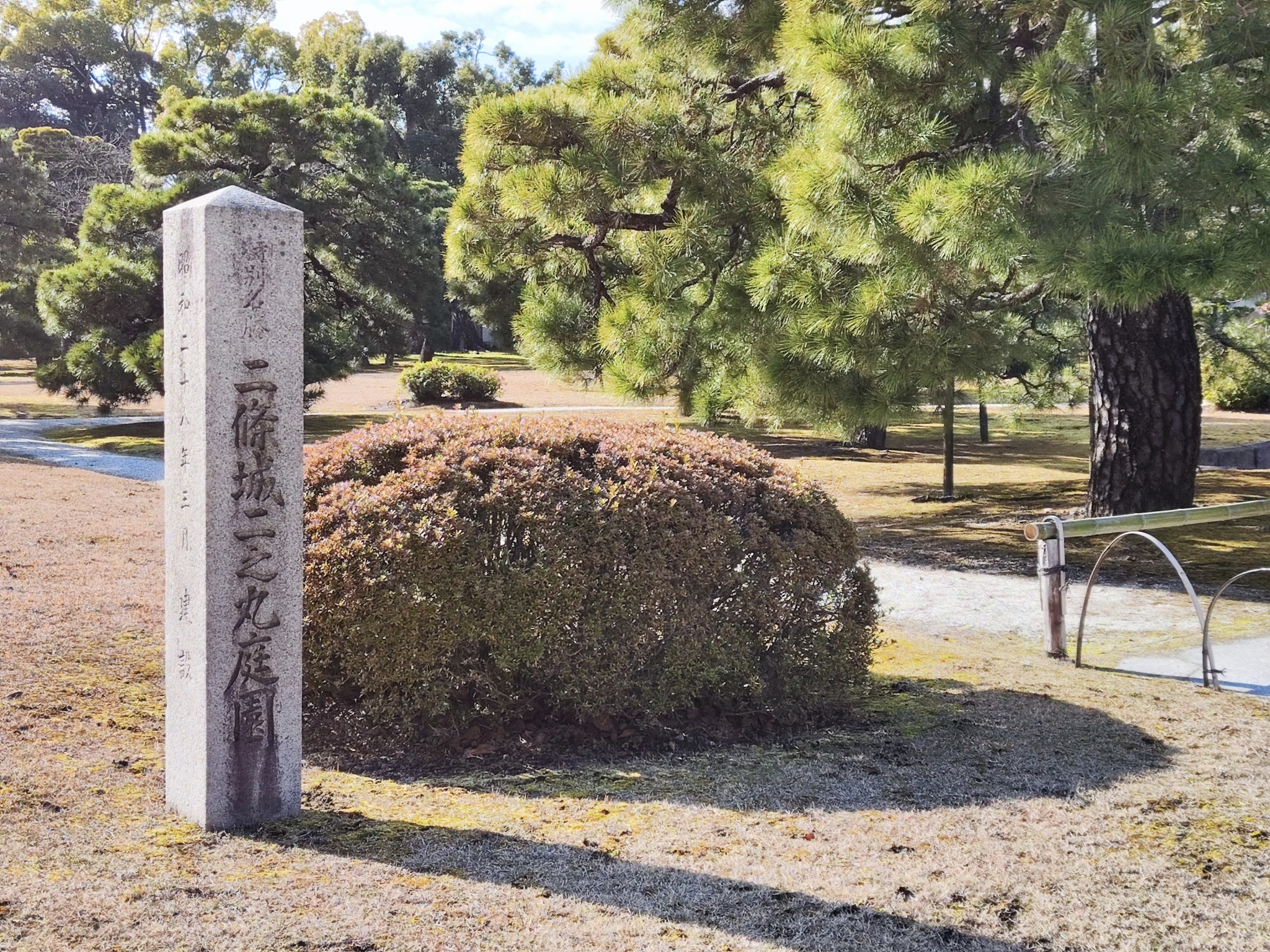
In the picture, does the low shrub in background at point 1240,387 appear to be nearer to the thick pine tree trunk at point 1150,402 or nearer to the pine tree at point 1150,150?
the thick pine tree trunk at point 1150,402

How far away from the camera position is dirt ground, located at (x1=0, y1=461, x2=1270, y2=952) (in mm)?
2980

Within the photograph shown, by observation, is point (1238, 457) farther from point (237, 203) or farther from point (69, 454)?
point (237, 203)

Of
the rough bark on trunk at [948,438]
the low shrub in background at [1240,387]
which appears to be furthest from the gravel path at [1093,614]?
the low shrub in background at [1240,387]

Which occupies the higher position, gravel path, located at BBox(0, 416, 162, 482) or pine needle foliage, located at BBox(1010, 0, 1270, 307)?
pine needle foliage, located at BBox(1010, 0, 1270, 307)

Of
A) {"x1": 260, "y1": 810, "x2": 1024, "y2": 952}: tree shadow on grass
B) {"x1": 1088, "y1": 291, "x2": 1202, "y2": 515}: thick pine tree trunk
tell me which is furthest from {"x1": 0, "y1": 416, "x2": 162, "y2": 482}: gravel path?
{"x1": 260, "y1": 810, "x2": 1024, "y2": 952}: tree shadow on grass

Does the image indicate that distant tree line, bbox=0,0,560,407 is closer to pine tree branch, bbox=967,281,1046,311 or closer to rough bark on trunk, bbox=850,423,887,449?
pine tree branch, bbox=967,281,1046,311

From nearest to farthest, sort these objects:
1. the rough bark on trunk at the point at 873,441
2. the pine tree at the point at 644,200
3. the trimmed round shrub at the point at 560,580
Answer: the trimmed round shrub at the point at 560,580 → the pine tree at the point at 644,200 → the rough bark on trunk at the point at 873,441

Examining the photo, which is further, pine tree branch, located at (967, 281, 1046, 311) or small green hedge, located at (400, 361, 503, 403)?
small green hedge, located at (400, 361, 503, 403)

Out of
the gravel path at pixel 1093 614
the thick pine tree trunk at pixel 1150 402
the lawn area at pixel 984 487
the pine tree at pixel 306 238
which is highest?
the pine tree at pixel 306 238

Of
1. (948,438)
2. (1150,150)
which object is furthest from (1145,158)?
(948,438)

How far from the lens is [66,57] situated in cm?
5009

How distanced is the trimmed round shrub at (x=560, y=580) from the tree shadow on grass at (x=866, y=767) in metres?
0.22

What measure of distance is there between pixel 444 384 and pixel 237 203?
71.5ft

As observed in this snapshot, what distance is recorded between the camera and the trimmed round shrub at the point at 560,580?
4.30 metres
